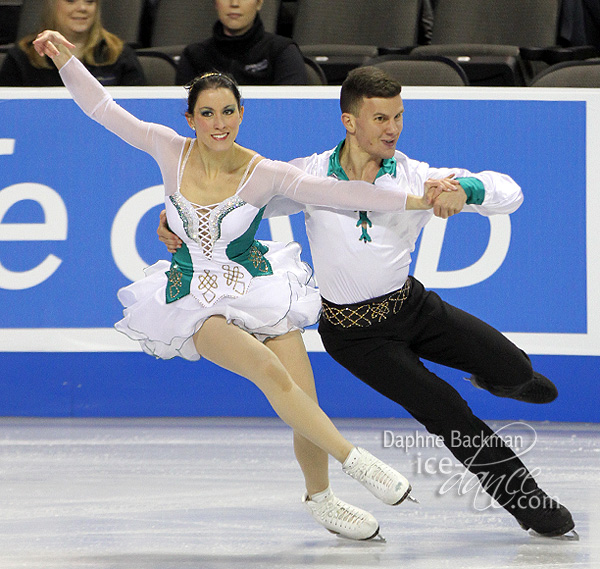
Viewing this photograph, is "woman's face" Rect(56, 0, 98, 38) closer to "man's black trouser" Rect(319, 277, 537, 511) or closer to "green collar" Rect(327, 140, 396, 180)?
"green collar" Rect(327, 140, 396, 180)

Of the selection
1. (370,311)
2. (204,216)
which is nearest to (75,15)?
(204,216)

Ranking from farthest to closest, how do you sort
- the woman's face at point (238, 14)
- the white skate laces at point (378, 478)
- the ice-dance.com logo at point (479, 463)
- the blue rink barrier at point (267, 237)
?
the woman's face at point (238, 14) → the blue rink barrier at point (267, 237) → the ice-dance.com logo at point (479, 463) → the white skate laces at point (378, 478)

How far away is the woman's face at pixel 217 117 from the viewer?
2.95m

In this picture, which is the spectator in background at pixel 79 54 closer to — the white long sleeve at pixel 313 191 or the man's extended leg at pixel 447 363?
the white long sleeve at pixel 313 191

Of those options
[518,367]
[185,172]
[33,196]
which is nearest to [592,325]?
[518,367]

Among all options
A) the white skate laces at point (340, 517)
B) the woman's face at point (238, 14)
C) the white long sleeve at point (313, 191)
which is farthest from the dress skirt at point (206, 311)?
the woman's face at point (238, 14)

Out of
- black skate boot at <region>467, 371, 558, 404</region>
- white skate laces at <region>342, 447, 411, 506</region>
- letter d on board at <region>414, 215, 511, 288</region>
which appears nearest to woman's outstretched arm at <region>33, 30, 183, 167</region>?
white skate laces at <region>342, 447, 411, 506</region>

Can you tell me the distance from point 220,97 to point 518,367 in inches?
48.6

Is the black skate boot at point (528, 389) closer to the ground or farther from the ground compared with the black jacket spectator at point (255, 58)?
closer to the ground

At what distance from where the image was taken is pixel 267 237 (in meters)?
→ 4.57

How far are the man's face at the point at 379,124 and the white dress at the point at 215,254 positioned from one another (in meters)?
0.14

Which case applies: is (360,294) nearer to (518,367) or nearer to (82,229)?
(518,367)

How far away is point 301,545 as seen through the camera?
2971 mm

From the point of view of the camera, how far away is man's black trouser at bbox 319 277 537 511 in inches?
115
